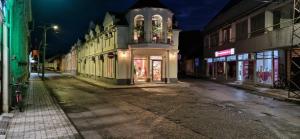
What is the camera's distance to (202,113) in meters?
11.9

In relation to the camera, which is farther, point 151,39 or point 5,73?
point 151,39

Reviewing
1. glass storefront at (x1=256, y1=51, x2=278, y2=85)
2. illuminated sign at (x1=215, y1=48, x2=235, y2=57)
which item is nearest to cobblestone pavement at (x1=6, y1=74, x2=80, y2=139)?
glass storefront at (x1=256, y1=51, x2=278, y2=85)

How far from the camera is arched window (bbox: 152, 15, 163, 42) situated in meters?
28.2

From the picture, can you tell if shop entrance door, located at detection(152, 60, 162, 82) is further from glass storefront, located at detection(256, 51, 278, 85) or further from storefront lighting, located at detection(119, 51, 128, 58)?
glass storefront, located at detection(256, 51, 278, 85)

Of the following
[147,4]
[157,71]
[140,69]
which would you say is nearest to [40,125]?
[140,69]

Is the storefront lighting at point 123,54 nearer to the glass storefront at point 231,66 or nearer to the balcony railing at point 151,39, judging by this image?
the balcony railing at point 151,39

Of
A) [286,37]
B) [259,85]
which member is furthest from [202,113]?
[259,85]

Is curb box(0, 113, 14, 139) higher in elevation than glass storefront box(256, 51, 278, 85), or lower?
lower

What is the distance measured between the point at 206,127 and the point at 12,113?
721 centimetres

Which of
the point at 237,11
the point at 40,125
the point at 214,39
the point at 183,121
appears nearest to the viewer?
the point at 40,125

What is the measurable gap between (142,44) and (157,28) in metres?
2.37

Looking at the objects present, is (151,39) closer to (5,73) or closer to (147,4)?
(147,4)

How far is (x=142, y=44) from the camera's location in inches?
1080

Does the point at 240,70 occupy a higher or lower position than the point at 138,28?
lower
